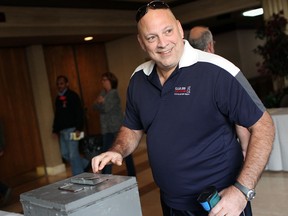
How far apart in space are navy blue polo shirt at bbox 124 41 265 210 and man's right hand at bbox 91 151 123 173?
17cm

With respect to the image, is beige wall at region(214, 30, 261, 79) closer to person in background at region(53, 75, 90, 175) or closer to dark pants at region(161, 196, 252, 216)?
person in background at region(53, 75, 90, 175)

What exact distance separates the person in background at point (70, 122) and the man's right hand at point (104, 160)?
3.72m

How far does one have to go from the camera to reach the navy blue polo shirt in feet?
4.40

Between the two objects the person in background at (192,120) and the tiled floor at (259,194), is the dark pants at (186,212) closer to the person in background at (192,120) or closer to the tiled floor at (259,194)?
the person in background at (192,120)

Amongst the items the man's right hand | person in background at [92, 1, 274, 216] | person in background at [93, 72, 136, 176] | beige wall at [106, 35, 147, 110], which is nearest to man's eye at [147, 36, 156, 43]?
person in background at [92, 1, 274, 216]

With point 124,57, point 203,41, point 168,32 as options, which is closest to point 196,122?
point 168,32

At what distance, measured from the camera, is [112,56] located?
7.85m

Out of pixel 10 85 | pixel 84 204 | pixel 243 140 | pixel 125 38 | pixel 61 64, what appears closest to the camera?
pixel 84 204

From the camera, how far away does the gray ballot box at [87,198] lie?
89 cm

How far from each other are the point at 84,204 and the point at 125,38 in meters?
6.91

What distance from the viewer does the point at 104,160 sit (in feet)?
4.57

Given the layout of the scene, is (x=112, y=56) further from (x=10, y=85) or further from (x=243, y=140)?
(x=243, y=140)

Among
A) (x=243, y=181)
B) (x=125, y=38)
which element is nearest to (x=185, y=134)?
(x=243, y=181)

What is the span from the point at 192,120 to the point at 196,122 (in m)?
0.02
